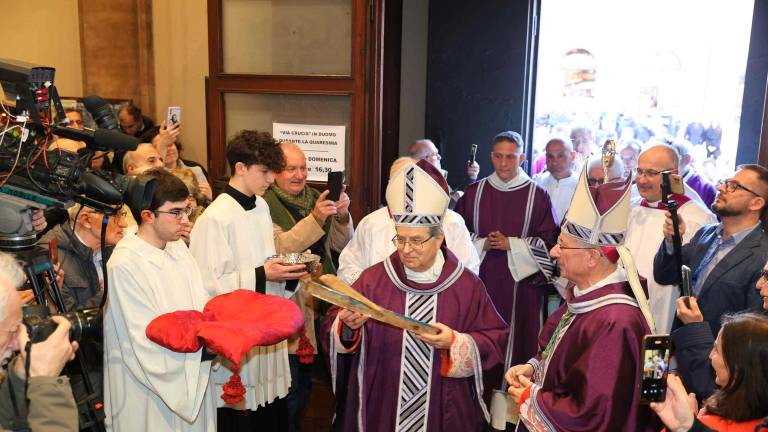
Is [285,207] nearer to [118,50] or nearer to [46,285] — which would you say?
[46,285]

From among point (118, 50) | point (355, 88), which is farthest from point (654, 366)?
point (118, 50)

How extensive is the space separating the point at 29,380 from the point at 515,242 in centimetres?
353

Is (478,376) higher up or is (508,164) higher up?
(508,164)

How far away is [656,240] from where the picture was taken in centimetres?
436

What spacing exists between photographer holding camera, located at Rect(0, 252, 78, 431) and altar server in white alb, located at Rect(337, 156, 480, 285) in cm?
210

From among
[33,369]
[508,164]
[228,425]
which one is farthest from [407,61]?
[33,369]

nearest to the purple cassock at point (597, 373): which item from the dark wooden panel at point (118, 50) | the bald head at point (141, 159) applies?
the bald head at point (141, 159)

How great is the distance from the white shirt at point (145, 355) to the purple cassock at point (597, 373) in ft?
4.13

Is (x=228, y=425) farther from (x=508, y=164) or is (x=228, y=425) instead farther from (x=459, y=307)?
(x=508, y=164)

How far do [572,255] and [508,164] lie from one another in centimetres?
264

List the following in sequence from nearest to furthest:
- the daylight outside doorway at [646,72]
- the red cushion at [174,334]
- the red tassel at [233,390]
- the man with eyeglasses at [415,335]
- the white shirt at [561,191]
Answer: the red cushion at [174,334]
the man with eyeglasses at [415,335]
the red tassel at [233,390]
the white shirt at [561,191]
the daylight outside doorway at [646,72]

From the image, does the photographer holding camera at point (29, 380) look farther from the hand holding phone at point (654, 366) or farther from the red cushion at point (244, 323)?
the hand holding phone at point (654, 366)

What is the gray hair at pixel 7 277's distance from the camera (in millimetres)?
1886

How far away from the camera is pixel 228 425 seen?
3697 millimetres
